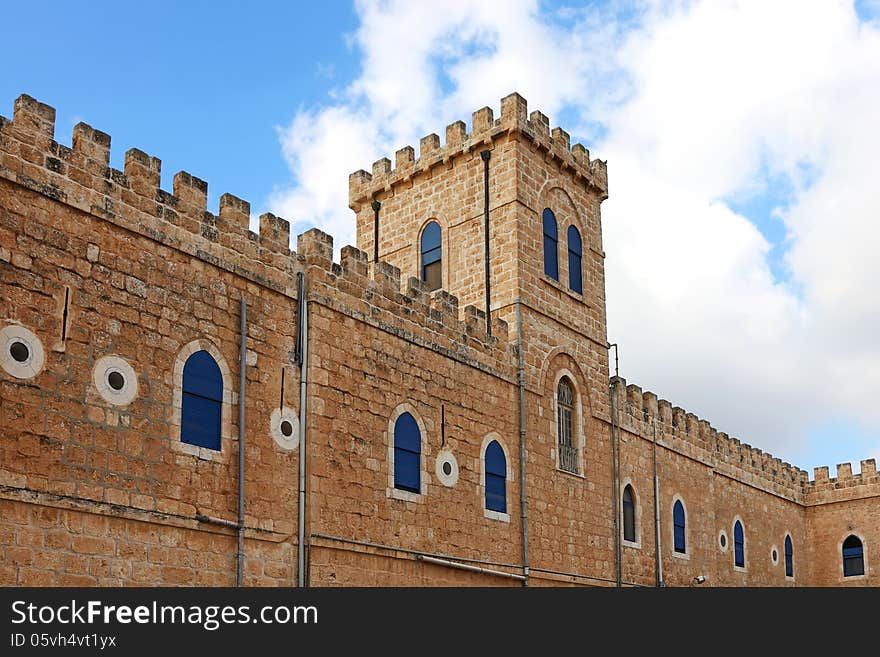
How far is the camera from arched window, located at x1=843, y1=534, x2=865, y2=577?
29.2m

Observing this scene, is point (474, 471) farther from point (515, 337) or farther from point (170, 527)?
point (170, 527)

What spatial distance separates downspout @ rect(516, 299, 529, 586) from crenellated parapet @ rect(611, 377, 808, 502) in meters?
3.53

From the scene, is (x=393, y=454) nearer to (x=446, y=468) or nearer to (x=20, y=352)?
(x=446, y=468)

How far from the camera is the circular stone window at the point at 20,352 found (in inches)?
439

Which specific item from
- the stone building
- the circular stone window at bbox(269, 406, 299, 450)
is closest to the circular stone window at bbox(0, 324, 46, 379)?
the stone building

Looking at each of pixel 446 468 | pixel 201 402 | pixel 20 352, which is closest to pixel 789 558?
pixel 446 468

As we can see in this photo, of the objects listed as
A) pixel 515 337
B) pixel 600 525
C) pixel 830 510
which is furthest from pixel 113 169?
pixel 830 510

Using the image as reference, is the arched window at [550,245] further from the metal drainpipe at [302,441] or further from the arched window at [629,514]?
the metal drainpipe at [302,441]

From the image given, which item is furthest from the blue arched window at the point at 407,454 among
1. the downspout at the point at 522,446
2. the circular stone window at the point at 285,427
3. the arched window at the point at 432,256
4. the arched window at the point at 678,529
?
the arched window at the point at 678,529

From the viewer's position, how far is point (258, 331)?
1406 cm

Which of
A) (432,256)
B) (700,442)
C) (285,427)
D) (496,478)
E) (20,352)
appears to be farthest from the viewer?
(700,442)

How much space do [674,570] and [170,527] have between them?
13.3m

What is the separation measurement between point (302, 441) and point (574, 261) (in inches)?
336

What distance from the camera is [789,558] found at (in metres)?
29.0
